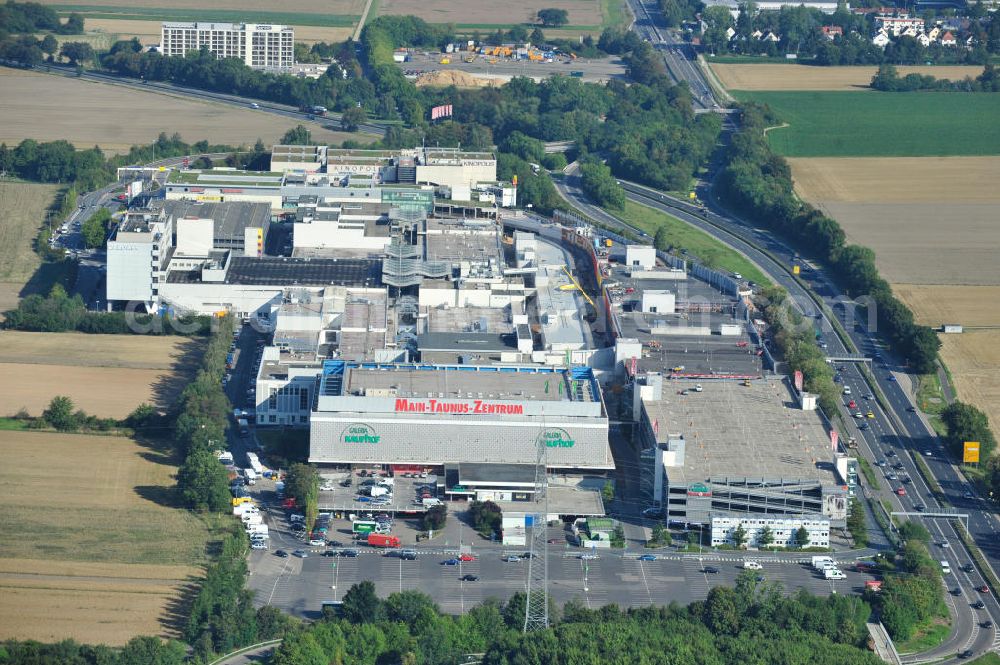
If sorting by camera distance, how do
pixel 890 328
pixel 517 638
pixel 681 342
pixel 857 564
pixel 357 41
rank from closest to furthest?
pixel 517 638
pixel 857 564
pixel 681 342
pixel 890 328
pixel 357 41

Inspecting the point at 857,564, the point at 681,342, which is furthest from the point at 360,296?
the point at 857,564

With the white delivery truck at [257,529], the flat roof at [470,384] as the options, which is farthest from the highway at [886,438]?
the white delivery truck at [257,529]

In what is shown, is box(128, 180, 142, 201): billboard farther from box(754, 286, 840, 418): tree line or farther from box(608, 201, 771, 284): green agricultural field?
box(754, 286, 840, 418): tree line

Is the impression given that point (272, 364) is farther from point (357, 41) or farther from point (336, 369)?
point (357, 41)

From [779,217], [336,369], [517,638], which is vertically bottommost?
[517,638]

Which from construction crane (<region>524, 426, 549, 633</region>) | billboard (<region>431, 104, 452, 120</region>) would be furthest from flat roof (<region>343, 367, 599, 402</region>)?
billboard (<region>431, 104, 452, 120</region>)

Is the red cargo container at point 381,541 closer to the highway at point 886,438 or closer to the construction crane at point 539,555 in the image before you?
the construction crane at point 539,555
